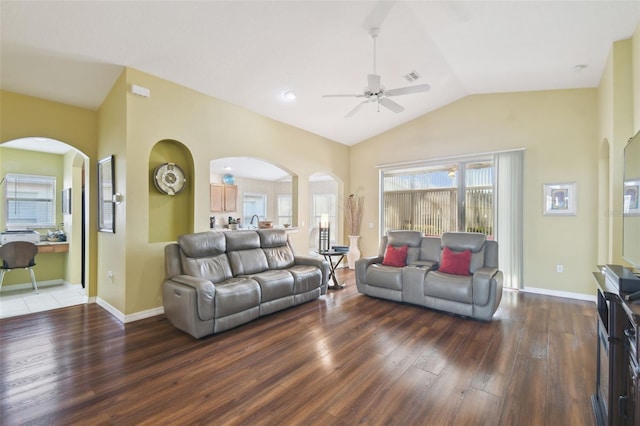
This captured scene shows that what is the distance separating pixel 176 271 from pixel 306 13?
3.31 metres

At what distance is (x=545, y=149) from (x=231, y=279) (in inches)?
212

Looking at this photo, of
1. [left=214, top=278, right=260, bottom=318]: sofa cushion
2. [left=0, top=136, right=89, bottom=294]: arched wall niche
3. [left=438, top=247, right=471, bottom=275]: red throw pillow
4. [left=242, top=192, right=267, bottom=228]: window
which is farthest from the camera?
[left=242, top=192, right=267, bottom=228]: window

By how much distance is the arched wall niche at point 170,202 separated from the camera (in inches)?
151

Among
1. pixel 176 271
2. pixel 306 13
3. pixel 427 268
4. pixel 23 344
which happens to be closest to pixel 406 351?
pixel 427 268

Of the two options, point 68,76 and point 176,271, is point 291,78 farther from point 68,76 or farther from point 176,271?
point 176,271

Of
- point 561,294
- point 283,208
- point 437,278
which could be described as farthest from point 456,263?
point 283,208

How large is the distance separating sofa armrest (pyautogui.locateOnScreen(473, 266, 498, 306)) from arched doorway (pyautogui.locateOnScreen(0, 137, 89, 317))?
5.67m

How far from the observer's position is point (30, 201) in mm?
5199

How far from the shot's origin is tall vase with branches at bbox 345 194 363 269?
684 cm

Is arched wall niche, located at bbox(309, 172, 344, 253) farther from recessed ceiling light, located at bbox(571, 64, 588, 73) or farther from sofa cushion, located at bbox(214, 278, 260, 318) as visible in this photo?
recessed ceiling light, located at bbox(571, 64, 588, 73)

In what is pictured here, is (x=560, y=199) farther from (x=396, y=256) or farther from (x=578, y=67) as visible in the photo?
(x=396, y=256)

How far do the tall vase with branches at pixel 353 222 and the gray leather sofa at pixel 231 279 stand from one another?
8.01 ft

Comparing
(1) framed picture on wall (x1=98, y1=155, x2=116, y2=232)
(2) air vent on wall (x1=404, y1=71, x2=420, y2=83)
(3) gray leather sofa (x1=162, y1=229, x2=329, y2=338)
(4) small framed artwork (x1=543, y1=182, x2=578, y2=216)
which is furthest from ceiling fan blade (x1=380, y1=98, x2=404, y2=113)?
(1) framed picture on wall (x1=98, y1=155, x2=116, y2=232)

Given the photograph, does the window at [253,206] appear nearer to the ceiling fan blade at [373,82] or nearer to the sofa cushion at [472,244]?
the sofa cushion at [472,244]
